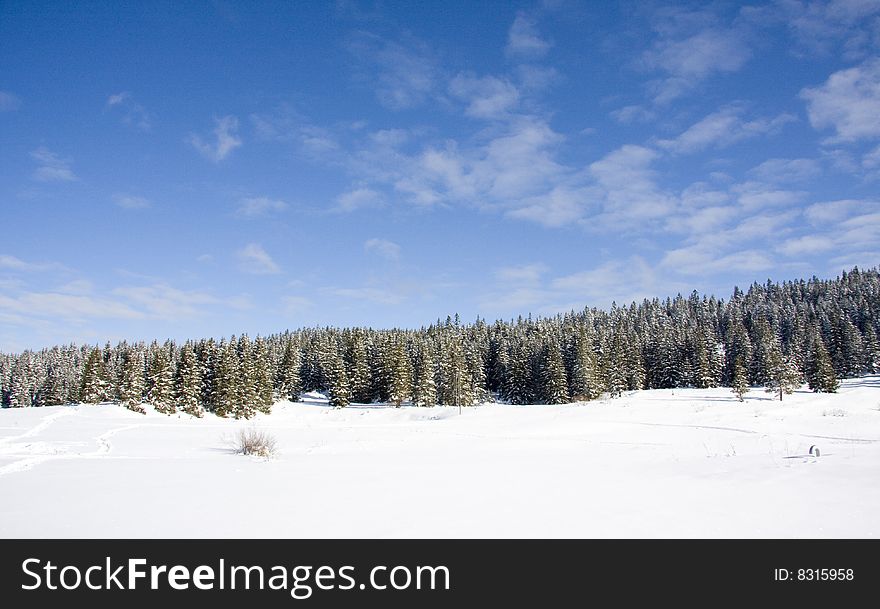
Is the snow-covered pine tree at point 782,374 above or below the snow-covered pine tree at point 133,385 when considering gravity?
below

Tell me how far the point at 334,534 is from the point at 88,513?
5.10m

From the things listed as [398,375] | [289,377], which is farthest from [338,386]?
[289,377]

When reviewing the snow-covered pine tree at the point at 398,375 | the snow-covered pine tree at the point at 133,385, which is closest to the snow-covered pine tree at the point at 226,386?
the snow-covered pine tree at the point at 133,385

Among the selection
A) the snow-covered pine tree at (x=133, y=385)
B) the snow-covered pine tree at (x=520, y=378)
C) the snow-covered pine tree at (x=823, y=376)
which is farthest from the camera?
the snow-covered pine tree at (x=520, y=378)

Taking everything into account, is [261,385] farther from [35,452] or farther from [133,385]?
[35,452]

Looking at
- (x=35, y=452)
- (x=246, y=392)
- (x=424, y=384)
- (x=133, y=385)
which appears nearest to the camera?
(x=35, y=452)

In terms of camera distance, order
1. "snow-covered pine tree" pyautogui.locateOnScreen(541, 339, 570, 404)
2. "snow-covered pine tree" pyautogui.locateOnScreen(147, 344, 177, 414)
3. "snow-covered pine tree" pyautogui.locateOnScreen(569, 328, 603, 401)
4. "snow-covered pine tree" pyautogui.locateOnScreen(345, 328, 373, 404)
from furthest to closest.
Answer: "snow-covered pine tree" pyautogui.locateOnScreen(345, 328, 373, 404), "snow-covered pine tree" pyautogui.locateOnScreen(541, 339, 570, 404), "snow-covered pine tree" pyautogui.locateOnScreen(569, 328, 603, 401), "snow-covered pine tree" pyautogui.locateOnScreen(147, 344, 177, 414)

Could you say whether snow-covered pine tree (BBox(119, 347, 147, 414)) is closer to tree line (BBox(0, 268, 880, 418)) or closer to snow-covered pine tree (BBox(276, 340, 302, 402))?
tree line (BBox(0, 268, 880, 418))

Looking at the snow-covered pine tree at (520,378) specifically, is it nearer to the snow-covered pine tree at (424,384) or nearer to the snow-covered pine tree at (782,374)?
the snow-covered pine tree at (424,384)

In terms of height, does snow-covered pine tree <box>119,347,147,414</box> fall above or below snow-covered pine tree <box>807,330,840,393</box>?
above

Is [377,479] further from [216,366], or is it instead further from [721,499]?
[216,366]

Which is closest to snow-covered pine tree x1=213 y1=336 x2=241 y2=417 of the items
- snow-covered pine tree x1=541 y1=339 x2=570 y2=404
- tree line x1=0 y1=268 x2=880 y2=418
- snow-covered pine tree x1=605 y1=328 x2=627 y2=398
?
tree line x1=0 y1=268 x2=880 y2=418
